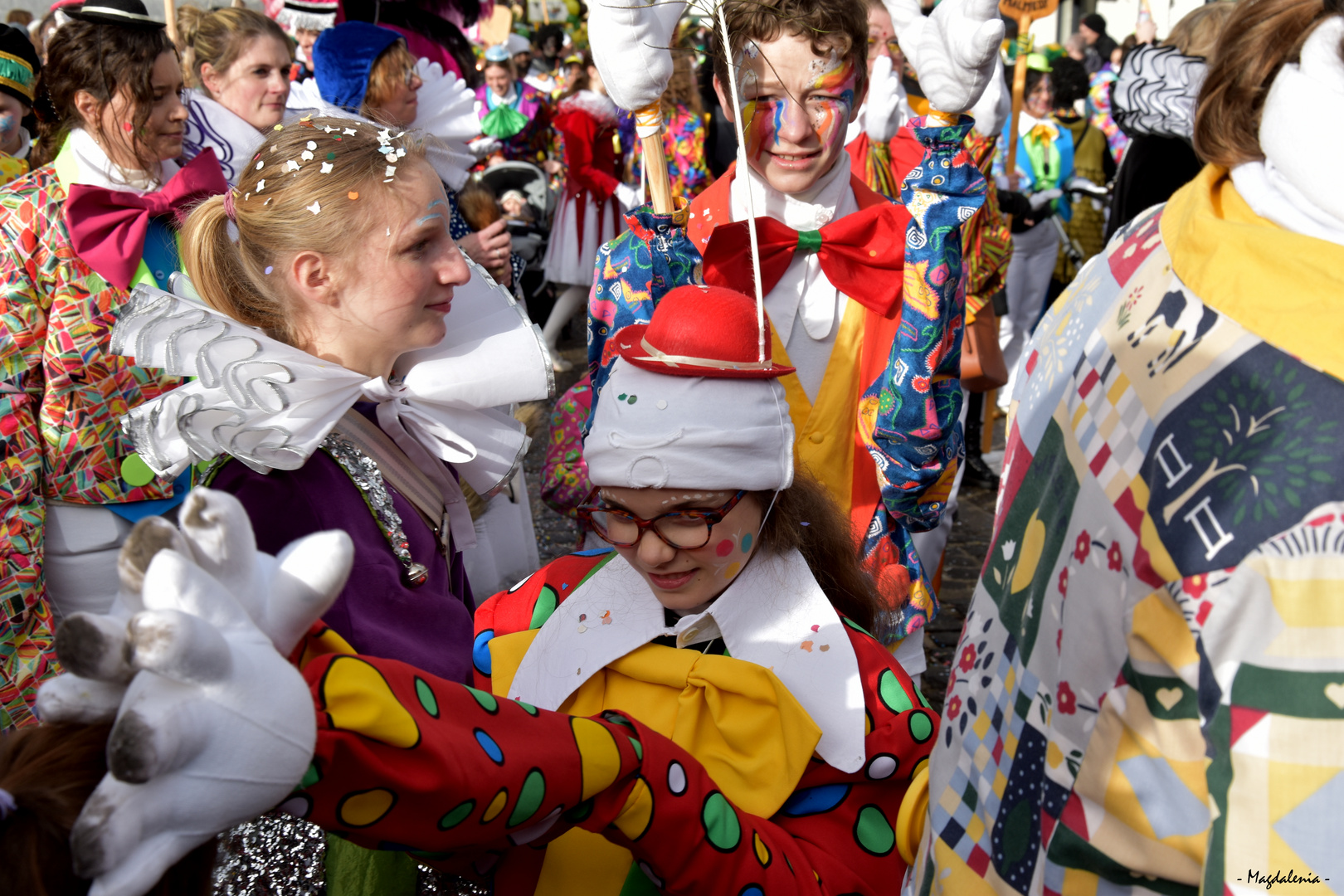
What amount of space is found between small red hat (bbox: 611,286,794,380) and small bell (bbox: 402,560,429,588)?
507 mm

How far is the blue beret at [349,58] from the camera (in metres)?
3.88

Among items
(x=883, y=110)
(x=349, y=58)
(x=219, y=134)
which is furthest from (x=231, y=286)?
(x=883, y=110)

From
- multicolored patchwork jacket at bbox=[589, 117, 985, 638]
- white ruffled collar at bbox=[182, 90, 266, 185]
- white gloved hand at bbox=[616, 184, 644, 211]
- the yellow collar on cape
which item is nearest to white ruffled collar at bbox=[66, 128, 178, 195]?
white ruffled collar at bbox=[182, 90, 266, 185]

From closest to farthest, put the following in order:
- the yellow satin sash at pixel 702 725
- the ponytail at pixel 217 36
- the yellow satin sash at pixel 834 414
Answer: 1. the yellow satin sash at pixel 702 725
2. the yellow satin sash at pixel 834 414
3. the ponytail at pixel 217 36

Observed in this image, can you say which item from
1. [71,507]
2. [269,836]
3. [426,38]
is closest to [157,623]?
[269,836]

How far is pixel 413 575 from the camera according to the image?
1760 mm

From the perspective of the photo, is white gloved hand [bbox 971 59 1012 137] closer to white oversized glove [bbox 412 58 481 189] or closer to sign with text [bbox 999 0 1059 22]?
white oversized glove [bbox 412 58 481 189]

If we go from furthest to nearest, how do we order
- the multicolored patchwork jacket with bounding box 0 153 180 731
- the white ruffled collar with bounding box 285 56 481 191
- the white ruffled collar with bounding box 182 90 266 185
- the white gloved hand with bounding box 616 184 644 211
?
1. the white gloved hand with bounding box 616 184 644 211
2. the white ruffled collar with bounding box 285 56 481 191
3. the white ruffled collar with bounding box 182 90 266 185
4. the multicolored patchwork jacket with bounding box 0 153 180 731

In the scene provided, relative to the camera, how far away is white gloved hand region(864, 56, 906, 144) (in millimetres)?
4098

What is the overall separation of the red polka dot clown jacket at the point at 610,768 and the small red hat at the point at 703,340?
395 millimetres

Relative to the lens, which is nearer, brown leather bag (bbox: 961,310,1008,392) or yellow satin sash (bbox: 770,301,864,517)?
yellow satin sash (bbox: 770,301,864,517)

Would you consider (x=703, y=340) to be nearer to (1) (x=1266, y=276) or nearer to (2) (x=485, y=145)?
(1) (x=1266, y=276)

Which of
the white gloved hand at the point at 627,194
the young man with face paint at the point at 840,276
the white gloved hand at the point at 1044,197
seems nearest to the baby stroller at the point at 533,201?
the white gloved hand at the point at 627,194

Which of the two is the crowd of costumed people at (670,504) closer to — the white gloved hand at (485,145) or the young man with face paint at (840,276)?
the young man with face paint at (840,276)
